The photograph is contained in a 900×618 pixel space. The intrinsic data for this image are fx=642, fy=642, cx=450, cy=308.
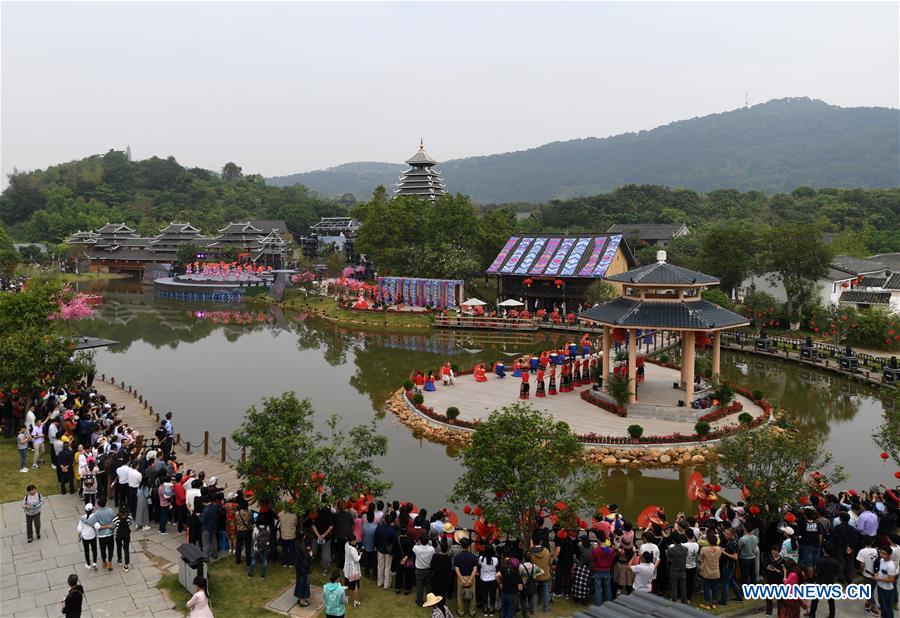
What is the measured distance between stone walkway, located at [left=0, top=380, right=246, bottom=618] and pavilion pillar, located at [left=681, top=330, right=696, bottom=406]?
624 inches

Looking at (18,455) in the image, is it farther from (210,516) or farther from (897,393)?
(897,393)

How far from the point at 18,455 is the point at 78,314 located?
95.1 feet

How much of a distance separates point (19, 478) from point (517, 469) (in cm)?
1207

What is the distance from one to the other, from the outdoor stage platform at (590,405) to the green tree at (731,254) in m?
17.5

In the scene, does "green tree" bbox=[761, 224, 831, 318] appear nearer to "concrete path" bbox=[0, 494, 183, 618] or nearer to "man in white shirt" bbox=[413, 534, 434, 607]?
"man in white shirt" bbox=[413, 534, 434, 607]

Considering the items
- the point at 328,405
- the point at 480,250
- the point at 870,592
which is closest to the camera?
the point at 870,592

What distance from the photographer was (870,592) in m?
9.59

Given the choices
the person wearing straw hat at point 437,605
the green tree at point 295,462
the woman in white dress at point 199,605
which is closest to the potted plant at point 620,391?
the green tree at point 295,462

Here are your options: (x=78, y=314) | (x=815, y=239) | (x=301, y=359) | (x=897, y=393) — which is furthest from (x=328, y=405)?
(x=815, y=239)

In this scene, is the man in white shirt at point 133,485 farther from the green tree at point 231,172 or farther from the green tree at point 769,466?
the green tree at point 231,172

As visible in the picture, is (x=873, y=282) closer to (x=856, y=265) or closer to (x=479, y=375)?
(x=856, y=265)

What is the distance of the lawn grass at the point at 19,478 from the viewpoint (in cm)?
1413

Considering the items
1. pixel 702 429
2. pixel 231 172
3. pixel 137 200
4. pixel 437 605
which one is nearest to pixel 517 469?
pixel 437 605

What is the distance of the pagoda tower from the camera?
221 feet
